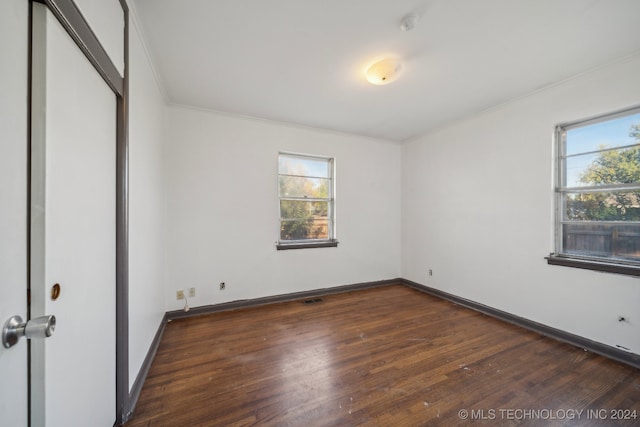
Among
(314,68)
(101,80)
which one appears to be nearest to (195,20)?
(101,80)

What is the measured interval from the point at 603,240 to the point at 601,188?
49cm

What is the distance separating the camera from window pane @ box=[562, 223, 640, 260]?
2100 mm

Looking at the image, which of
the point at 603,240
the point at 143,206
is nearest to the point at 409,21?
the point at 143,206

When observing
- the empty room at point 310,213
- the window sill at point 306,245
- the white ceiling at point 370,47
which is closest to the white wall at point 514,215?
the empty room at point 310,213

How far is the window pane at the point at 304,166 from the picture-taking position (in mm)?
3574

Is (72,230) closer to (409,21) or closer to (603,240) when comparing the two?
(409,21)

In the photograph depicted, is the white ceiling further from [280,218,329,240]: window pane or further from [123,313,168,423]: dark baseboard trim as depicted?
[123,313,168,423]: dark baseboard trim

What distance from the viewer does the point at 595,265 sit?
2201 millimetres

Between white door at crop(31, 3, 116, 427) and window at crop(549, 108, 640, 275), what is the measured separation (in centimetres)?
373

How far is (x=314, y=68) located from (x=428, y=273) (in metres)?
Answer: 3.38

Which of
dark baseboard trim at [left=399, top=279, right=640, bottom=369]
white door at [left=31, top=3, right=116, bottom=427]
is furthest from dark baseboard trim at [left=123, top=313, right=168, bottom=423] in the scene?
dark baseboard trim at [left=399, top=279, right=640, bottom=369]

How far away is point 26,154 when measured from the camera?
2.48 feet
